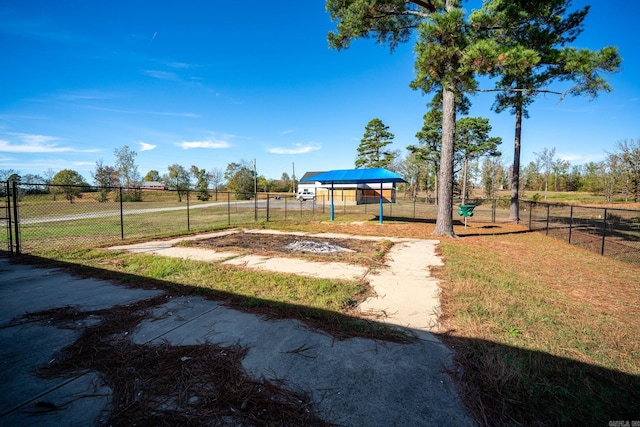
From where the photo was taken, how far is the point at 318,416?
5.79 ft

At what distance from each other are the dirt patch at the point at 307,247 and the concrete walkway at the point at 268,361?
2589 millimetres

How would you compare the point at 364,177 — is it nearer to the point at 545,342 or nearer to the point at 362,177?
the point at 362,177

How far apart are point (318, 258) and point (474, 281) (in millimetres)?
3319

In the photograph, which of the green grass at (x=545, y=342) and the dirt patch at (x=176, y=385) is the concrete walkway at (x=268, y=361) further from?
the green grass at (x=545, y=342)

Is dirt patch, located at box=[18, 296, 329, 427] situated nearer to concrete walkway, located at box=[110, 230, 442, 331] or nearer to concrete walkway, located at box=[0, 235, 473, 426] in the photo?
concrete walkway, located at box=[0, 235, 473, 426]

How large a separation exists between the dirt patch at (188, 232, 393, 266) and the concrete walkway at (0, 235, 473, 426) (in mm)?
2589

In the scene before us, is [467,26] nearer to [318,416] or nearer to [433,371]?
[433,371]

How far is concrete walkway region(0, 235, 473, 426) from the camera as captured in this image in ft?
5.94

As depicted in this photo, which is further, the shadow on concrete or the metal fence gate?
the metal fence gate

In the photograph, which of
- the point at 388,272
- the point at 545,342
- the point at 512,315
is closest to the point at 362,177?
the point at 388,272

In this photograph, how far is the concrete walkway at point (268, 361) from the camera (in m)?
1.81

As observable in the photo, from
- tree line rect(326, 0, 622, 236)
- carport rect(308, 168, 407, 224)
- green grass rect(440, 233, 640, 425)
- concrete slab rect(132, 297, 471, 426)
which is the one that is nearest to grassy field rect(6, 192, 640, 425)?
green grass rect(440, 233, 640, 425)

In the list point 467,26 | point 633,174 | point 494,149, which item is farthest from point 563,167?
point 467,26

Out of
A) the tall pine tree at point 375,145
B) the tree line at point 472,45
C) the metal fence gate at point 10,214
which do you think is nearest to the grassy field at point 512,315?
the metal fence gate at point 10,214
